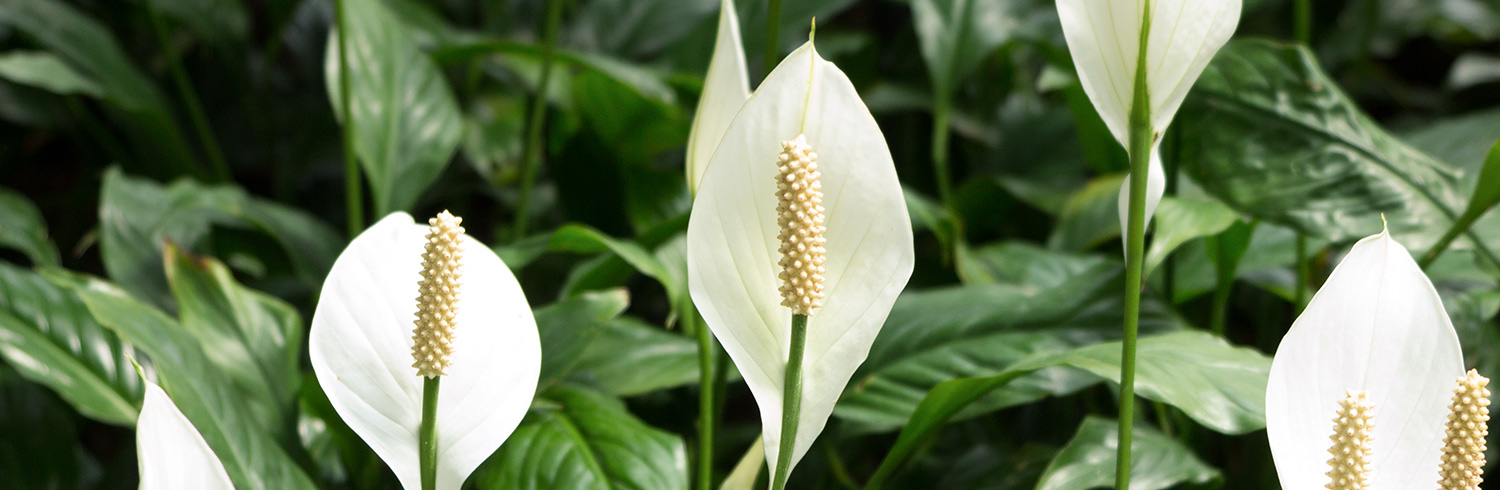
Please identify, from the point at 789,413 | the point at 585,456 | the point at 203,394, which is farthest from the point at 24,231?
the point at 789,413

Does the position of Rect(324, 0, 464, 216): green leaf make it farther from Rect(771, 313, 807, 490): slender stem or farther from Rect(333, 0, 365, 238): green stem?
Rect(771, 313, 807, 490): slender stem

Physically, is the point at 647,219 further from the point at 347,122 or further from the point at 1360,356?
the point at 1360,356

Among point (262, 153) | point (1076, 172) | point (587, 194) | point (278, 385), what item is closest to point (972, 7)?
point (1076, 172)

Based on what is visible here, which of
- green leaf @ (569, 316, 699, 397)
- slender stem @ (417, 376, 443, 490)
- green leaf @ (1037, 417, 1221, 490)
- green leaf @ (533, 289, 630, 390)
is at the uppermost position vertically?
slender stem @ (417, 376, 443, 490)

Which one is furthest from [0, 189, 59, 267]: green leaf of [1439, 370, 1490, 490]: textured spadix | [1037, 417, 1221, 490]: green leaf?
[1439, 370, 1490, 490]: textured spadix

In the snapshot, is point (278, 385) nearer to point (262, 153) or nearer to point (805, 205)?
point (805, 205)

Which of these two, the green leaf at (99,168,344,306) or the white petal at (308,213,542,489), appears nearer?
the white petal at (308,213,542,489)
